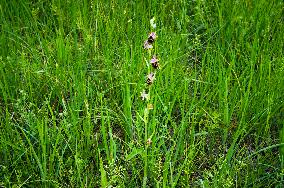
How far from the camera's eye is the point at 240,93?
252cm

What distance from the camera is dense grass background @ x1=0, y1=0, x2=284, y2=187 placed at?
2.11 metres

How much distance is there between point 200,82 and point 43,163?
3.22 feet

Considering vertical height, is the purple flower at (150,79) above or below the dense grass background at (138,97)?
above

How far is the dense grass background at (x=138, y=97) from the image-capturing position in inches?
83.1

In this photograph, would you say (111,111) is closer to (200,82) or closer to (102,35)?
(200,82)

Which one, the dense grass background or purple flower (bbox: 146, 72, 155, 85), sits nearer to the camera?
purple flower (bbox: 146, 72, 155, 85)

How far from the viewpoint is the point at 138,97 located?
8.00 feet

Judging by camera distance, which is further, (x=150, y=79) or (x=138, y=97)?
(x=138, y=97)

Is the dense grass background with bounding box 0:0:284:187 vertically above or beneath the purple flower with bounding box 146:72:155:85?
beneath

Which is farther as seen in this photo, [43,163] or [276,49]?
[276,49]

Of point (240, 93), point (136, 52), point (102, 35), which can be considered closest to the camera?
point (240, 93)

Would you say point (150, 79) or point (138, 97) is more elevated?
point (150, 79)

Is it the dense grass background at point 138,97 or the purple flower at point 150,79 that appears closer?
the purple flower at point 150,79

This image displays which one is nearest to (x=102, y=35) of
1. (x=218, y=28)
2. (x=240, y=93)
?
(x=218, y=28)
